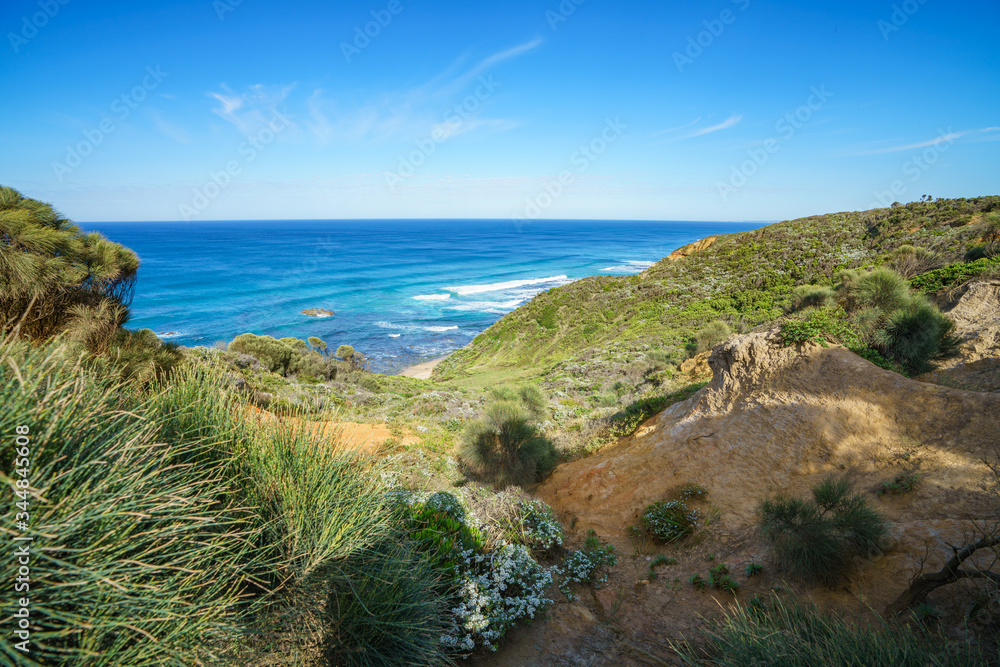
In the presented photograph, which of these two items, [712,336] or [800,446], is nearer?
[800,446]

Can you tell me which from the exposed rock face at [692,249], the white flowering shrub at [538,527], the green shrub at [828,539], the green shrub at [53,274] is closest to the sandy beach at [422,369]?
the exposed rock face at [692,249]

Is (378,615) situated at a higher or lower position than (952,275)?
lower

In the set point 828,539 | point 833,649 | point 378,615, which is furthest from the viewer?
point 828,539

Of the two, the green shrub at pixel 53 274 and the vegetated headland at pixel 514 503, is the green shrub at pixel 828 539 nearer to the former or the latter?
the vegetated headland at pixel 514 503

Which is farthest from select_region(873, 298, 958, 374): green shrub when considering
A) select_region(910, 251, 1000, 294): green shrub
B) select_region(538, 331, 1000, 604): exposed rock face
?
select_region(910, 251, 1000, 294): green shrub

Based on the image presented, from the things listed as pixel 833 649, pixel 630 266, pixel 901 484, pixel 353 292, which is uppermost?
pixel 833 649

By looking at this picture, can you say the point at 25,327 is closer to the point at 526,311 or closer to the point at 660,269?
the point at 526,311

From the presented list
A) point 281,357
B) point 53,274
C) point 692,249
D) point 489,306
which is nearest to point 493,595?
point 53,274

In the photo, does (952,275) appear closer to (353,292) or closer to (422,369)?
(422,369)

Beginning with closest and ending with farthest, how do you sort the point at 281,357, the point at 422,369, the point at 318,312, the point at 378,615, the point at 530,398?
the point at 378,615
the point at 530,398
the point at 281,357
the point at 422,369
the point at 318,312

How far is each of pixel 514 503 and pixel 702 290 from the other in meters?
24.3

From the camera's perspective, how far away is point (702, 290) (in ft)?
85.1

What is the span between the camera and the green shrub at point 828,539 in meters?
4.03

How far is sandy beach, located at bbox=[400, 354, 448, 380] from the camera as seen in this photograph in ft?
98.4
